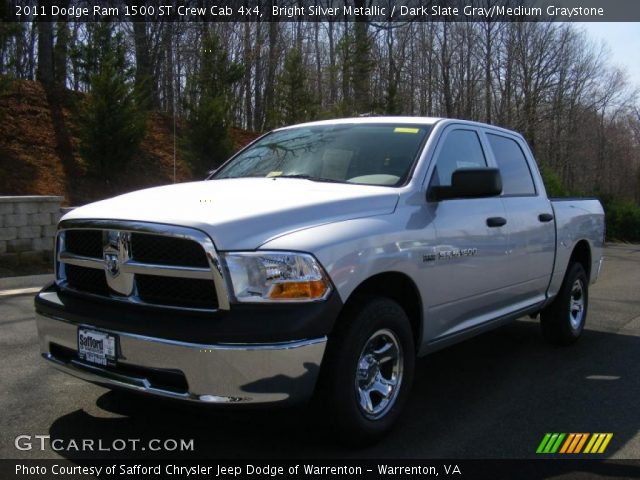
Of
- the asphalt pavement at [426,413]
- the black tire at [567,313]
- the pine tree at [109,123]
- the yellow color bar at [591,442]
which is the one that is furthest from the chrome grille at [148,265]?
the pine tree at [109,123]

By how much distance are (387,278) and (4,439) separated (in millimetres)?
2336

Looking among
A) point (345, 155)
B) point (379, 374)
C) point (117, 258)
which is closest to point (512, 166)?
point (345, 155)

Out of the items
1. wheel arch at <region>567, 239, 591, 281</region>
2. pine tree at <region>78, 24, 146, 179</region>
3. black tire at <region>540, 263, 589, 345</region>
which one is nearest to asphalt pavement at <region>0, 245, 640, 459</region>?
black tire at <region>540, 263, 589, 345</region>

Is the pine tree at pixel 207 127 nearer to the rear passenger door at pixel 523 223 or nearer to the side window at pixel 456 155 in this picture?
the rear passenger door at pixel 523 223

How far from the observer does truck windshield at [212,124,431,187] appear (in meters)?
4.24

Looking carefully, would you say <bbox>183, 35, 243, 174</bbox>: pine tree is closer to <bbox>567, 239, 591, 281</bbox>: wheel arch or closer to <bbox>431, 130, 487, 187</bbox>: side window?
<bbox>567, 239, 591, 281</bbox>: wheel arch

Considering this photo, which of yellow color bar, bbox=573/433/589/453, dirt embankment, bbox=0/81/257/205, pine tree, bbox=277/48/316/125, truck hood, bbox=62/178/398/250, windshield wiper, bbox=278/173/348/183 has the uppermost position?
pine tree, bbox=277/48/316/125

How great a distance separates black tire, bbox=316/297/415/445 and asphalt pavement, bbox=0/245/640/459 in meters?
0.16

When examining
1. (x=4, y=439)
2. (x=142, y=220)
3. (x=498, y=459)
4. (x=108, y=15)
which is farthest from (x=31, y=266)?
(x=108, y=15)

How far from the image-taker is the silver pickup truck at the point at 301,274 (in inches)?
119

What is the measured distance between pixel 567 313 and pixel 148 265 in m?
4.28

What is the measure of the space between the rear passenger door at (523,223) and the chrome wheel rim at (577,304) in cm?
83

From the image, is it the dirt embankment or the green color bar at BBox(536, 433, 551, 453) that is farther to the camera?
the dirt embankment

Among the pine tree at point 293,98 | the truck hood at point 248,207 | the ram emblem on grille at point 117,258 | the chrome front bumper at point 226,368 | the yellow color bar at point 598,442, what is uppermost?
the pine tree at point 293,98
